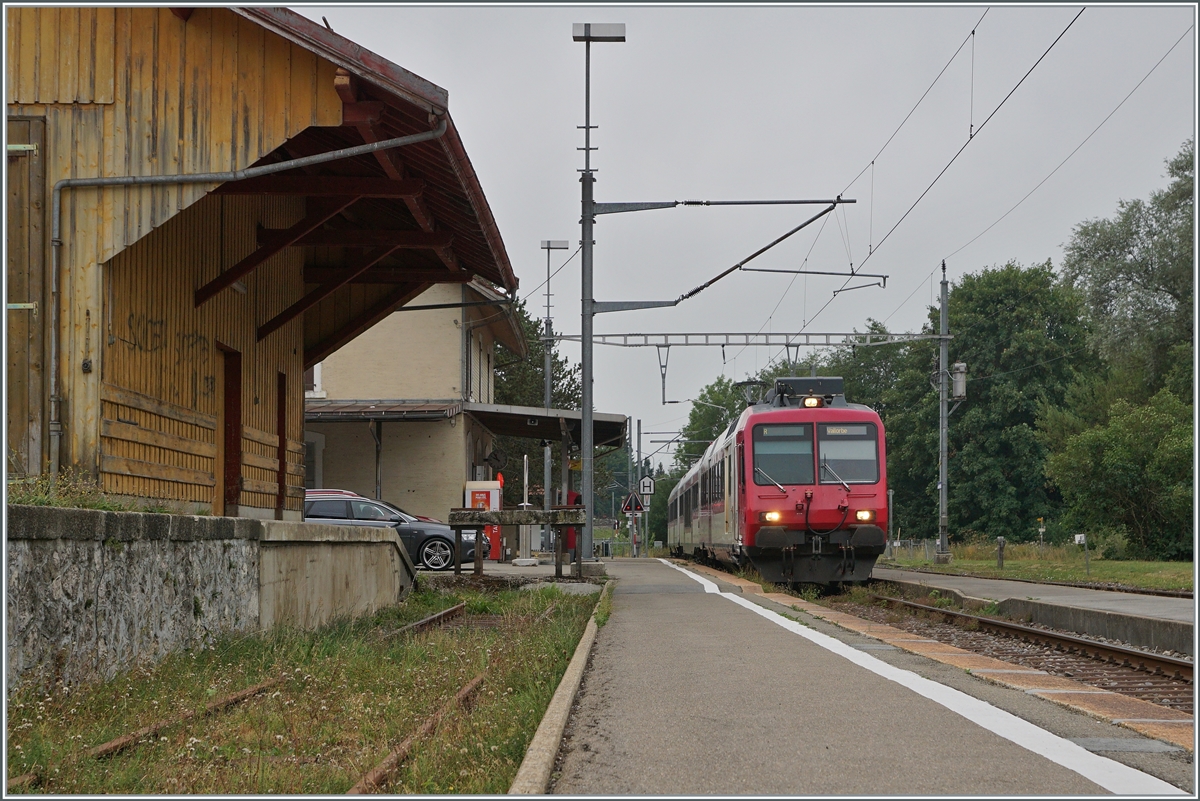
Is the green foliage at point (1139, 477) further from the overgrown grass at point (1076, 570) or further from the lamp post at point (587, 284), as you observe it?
the lamp post at point (587, 284)

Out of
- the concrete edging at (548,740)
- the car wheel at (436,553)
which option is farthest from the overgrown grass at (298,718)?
the car wheel at (436,553)

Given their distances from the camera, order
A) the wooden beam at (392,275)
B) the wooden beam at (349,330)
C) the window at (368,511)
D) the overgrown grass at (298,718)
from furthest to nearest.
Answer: the window at (368,511) → the wooden beam at (349,330) → the wooden beam at (392,275) → the overgrown grass at (298,718)

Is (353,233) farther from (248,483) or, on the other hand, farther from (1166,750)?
(1166,750)

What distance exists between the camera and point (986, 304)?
6138 centimetres

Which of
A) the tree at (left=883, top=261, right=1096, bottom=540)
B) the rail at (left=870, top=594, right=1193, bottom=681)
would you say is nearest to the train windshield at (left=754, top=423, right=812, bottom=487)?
the rail at (left=870, top=594, right=1193, bottom=681)

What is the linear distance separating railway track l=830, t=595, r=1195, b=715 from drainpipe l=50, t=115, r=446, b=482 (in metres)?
7.25

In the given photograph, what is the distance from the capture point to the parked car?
22359mm

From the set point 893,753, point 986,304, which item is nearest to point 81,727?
point 893,753

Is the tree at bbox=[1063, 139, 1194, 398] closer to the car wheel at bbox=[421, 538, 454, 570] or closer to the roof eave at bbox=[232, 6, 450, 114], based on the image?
the car wheel at bbox=[421, 538, 454, 570]

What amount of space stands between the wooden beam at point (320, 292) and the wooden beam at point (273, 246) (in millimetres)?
1788

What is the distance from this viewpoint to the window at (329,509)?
73.2ft

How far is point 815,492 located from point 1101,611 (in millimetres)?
6650

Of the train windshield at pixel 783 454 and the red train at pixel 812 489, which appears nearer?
the red train at pixel 812 489

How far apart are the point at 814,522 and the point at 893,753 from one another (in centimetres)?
1477
